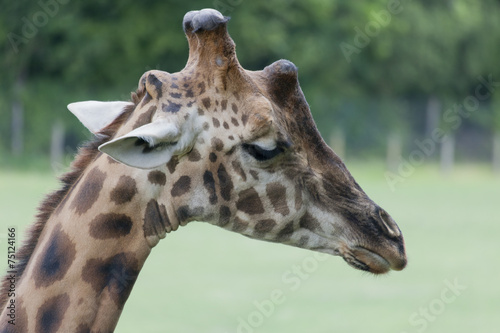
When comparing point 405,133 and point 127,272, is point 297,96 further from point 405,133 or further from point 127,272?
point 405,133

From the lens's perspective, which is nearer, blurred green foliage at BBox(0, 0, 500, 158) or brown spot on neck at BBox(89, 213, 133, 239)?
brown spot on neck at BBox(89, 213, 133, 239)

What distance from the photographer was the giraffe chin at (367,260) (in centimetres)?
365

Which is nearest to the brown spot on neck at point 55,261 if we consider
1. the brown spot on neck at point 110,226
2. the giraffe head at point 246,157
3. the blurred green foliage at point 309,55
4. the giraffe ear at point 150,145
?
the brown spot on neck at point 110,226

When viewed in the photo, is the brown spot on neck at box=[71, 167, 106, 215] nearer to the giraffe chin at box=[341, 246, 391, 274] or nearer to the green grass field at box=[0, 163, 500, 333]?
the giraffe chin at box=[341, 246, 391, 274]

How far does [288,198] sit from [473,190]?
2708cm

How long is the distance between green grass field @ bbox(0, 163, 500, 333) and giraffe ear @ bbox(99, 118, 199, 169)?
444cm

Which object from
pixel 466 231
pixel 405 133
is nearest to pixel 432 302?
pixel 466 231

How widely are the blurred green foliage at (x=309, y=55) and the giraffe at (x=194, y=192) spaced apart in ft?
78.2

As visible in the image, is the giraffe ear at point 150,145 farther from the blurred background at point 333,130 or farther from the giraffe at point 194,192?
the blurred background at point 333,130

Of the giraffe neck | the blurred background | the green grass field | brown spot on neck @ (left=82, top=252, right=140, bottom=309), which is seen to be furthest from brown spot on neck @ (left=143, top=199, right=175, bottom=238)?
the blurred background

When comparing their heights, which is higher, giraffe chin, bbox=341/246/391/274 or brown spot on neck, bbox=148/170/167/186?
brown spot on neck, bbox=148/170/167/186

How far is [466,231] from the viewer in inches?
765

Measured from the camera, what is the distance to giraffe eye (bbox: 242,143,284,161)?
3.46 m

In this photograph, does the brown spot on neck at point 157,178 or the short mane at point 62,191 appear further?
the short mane at point 62,191
